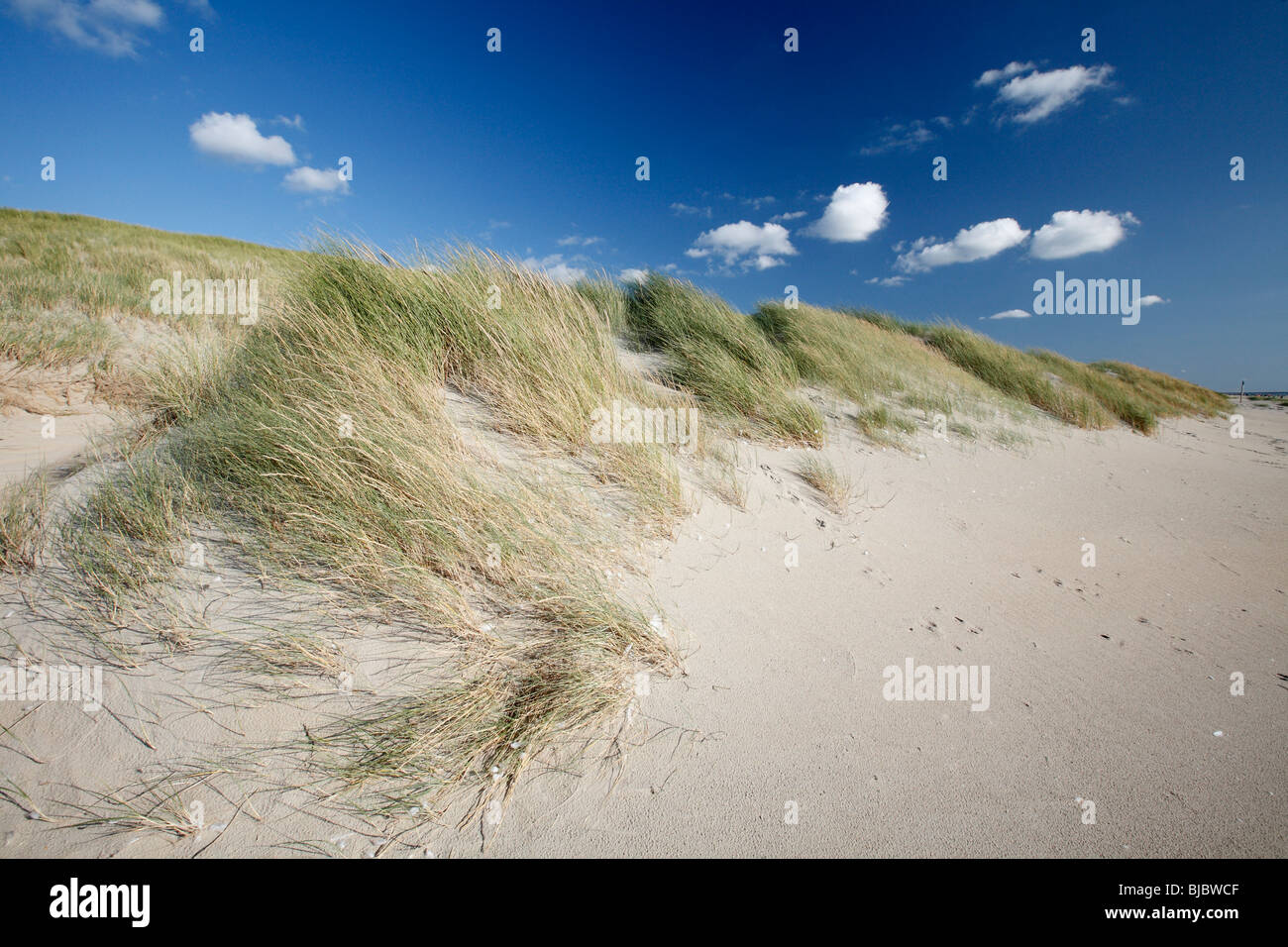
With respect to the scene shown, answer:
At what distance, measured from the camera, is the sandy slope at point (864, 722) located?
1671 millimetres

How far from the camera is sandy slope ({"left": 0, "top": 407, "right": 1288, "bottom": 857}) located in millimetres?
1671

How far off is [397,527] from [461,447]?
876 millimetres

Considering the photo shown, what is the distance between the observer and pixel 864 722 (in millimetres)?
2143

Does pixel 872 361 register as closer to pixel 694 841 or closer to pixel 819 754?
pixel 819 754

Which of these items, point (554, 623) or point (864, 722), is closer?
point (864, 722)

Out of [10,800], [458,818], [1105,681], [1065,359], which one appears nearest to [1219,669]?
[1105,681]

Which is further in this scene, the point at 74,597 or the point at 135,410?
the point at 135,410

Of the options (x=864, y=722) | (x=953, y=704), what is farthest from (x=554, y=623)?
(x=953, y=704)

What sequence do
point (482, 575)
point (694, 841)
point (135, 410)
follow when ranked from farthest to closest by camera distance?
point (135, 410), point (482, 575), point (694, 841)

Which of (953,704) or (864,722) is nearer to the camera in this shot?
(864,722)

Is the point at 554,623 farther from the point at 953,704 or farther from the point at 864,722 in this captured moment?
the point at 953,704

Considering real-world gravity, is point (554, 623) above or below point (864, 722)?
above

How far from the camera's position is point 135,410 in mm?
4496

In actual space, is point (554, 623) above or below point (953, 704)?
above
